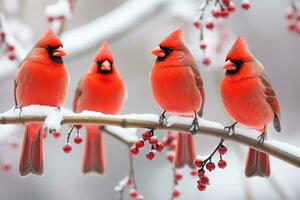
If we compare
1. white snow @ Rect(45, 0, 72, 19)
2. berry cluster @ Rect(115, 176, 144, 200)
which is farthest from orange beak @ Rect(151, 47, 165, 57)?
white snow @ Rect(45, 0, 72, 19)

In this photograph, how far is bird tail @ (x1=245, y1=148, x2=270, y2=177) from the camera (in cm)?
239

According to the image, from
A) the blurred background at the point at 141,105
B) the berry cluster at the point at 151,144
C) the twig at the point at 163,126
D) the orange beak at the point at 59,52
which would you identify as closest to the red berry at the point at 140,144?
the berry cluster at the point at 151,144

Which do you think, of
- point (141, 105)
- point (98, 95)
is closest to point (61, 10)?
point (98, 95)

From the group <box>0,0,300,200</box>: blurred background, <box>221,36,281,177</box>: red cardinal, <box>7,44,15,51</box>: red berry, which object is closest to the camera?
<box>221,36,281,177</box>: red cardinal

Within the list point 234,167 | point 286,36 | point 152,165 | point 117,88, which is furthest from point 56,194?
point 117,88

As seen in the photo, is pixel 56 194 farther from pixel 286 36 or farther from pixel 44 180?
pixel 286 36

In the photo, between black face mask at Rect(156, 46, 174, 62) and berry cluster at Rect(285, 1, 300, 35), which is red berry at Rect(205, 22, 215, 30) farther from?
berry cluster at Rect(285, 1, 300, 35)

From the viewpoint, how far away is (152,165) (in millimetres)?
7457

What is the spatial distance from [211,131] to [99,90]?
1145mm

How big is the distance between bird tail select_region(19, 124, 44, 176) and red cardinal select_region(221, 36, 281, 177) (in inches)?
27.4

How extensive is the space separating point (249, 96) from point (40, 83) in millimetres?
782

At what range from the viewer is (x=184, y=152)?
2.59m

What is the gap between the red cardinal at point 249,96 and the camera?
2.33 metres

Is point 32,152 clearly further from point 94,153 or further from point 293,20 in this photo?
point 293,20
